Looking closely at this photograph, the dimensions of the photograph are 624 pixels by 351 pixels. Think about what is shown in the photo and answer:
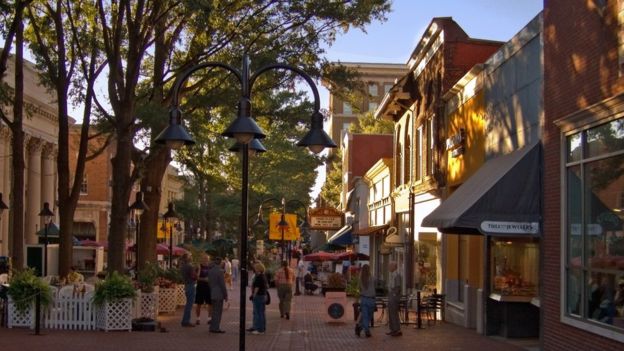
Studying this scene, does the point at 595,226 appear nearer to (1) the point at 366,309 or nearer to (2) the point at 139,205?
(1) the point at 366,309

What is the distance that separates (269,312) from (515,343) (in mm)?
11517

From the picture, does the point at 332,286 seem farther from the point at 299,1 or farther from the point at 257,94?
the point at 299,1

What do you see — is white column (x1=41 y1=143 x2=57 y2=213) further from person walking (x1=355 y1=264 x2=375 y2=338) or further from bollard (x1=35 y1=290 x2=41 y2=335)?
person walking (x1=355 y1=264 x2=375 y2=338)

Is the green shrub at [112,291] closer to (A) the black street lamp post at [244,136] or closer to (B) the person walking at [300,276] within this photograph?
(A) the black street lamp post at [244,136]

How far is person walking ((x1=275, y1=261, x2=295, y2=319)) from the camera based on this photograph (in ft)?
78.1

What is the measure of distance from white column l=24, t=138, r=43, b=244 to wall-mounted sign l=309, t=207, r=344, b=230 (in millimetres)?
15439

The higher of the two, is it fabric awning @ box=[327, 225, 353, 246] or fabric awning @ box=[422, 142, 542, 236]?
fabric awning @ box=[422, 142, 542, 236]

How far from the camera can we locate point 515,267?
60.6 feet

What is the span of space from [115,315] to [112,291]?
57cm

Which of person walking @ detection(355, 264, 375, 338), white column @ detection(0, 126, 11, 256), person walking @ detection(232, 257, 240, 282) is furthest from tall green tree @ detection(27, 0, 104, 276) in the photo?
person walking @ detection(232, 257, 240, 282)

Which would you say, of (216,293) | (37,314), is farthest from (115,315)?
(216,293)

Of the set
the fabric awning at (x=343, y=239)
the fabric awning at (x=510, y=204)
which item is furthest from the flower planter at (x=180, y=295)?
the fabric awning at (x=343, y=239)

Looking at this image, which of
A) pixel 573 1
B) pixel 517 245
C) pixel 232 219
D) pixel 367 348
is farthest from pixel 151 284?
pixel 232 219

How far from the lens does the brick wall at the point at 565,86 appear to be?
11.9 meters
